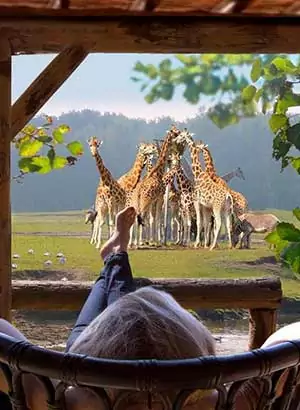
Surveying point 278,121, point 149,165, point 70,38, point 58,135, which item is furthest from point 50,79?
point 278,121

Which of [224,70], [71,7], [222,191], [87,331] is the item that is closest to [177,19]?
[71,7]

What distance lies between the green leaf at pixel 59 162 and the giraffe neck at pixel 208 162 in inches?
26.9

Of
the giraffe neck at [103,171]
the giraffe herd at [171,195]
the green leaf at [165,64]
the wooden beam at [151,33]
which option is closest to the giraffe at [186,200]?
the giraffe herd at [171,195]

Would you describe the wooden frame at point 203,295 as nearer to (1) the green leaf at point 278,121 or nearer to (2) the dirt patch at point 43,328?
(2) the dirt patch at point 43,328

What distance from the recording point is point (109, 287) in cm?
274

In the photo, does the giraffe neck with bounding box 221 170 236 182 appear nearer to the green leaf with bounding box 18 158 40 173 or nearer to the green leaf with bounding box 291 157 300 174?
the green leaf with bounding box 291 157 300 174

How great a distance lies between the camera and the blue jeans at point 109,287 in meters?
2.63

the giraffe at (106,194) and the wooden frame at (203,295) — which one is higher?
the giraffe at (106,194)

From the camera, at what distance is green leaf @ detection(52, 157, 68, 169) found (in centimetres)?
381

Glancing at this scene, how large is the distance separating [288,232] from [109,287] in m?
1.32

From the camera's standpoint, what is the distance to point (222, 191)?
3.94 metres

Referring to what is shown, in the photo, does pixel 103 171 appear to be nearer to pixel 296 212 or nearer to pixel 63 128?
pixel 63 128

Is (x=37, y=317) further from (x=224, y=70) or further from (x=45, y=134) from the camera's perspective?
(x=224, y=70)

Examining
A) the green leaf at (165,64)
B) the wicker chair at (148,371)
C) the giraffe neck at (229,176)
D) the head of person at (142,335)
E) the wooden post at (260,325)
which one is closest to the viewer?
the wicker chair at (148,371)
